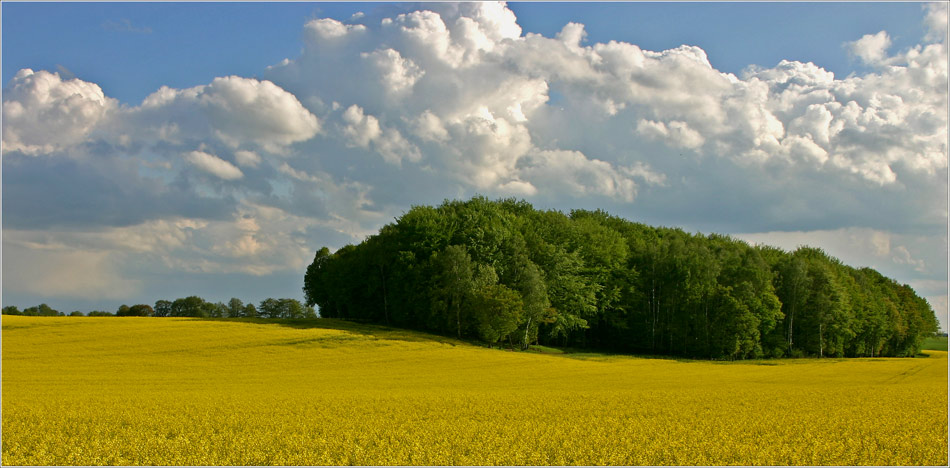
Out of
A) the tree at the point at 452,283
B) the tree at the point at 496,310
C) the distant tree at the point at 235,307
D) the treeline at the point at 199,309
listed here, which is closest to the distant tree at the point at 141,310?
the treeline at the point at 199,309

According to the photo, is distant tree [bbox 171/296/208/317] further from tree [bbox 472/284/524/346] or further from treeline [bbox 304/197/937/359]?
tree [bbox 472/284/524/346]

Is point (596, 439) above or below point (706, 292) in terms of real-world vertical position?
below

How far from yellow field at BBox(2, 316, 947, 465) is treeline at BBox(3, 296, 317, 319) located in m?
73.3

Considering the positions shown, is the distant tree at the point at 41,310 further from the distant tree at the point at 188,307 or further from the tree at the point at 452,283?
the tree at the point at 452,283

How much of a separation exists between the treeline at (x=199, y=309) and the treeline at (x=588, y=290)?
45212mm

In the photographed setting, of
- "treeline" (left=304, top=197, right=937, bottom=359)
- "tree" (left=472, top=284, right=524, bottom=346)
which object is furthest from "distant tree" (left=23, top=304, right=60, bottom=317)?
"tree" (left=472, top=284, right=524, bottom=346)

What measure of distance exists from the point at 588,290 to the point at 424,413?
56.6m

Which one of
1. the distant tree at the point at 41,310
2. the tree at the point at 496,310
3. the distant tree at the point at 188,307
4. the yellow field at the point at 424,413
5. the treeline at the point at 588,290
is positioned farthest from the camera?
the distant tree at the point at 188,307

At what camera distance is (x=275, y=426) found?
63.3 feet

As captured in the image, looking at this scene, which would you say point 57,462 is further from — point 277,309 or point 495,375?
point 277,309

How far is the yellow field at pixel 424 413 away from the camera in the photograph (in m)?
15.6

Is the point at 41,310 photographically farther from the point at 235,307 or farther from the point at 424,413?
the point at 424,413

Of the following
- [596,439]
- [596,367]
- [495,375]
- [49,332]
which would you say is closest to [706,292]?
[596,367]

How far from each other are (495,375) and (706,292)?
45056mm
